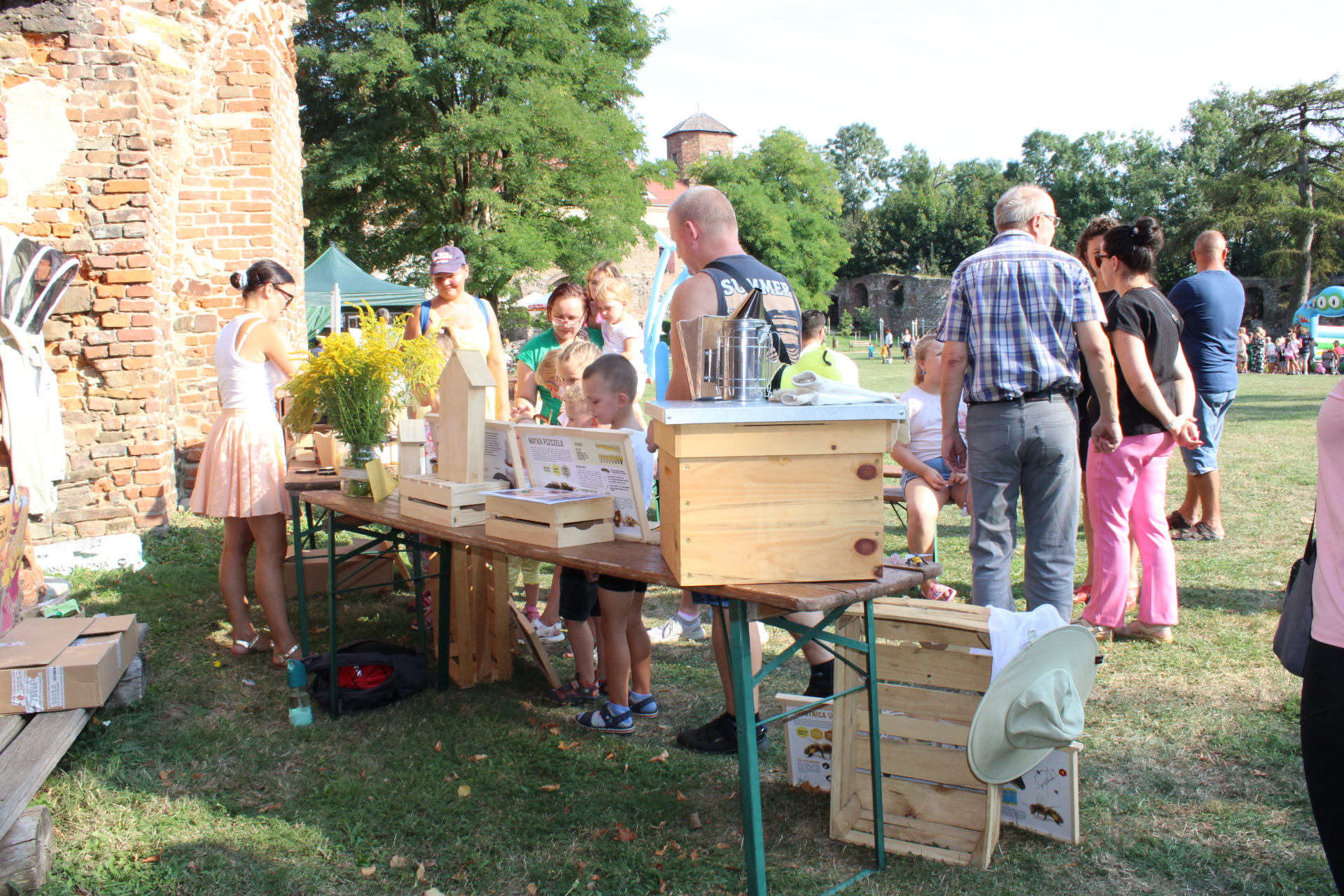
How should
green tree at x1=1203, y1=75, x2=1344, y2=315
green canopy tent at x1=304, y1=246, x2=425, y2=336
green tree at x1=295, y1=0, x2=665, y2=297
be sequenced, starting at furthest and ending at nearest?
green tree at x1=1203, y1=75, x2=1344, y2=315, green tree at x1=295, y1=0, x2=665, y2=297, green canopy tent at x1=304, y1=246, x2=425, y2=336

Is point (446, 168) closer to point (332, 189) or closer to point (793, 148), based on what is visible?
point (332, 189)

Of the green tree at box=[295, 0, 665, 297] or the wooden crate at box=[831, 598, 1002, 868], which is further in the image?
the green tree at box=[295, 0, 665, 297]

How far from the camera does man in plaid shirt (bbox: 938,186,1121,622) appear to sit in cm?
350

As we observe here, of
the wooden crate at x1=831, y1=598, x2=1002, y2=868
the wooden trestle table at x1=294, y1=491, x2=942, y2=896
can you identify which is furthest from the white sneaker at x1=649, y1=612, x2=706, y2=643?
the wooden crate at x1=831, y1=598, x2=1002, y2=868

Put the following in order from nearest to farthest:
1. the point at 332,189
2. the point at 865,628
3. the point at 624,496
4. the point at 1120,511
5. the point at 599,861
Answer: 1. the point at 865,628
2. the point at 599,861
3. the point at 624,496
4. the point at 1120,511
5. the point at 332,189

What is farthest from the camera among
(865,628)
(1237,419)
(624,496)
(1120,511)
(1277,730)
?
(1237,419)

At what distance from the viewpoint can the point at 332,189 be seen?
2147 cm

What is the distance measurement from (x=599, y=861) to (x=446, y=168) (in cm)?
2118

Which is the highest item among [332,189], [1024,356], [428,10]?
[428,10]

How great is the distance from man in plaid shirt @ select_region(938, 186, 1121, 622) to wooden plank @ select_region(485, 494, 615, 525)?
5.01 feet

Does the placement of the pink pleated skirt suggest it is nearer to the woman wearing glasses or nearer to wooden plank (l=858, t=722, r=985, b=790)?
the woman wearing glasses

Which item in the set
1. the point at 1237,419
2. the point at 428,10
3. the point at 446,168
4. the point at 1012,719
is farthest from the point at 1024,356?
the point at 428,10

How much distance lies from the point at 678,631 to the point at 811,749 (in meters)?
1.79

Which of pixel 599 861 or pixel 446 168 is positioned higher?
pixel 446 168
